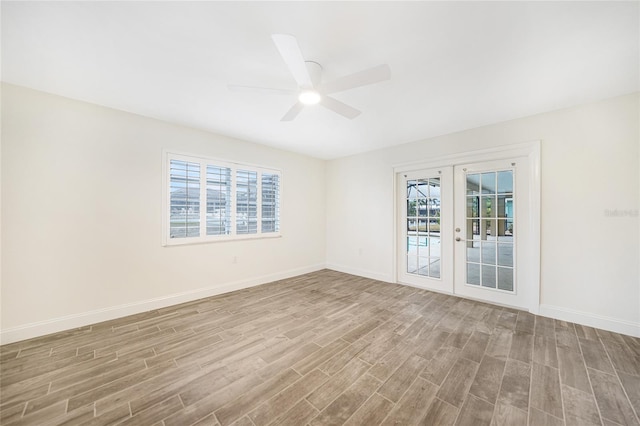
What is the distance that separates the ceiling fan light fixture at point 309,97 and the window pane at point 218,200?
7.70 ft

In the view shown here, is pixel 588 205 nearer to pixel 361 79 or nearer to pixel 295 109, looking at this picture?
pixel 361 79

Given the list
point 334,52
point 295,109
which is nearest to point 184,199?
point 295,109

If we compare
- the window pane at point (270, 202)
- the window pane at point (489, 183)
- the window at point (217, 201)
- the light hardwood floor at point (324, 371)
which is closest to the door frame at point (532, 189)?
the window pane at point (489, 183)

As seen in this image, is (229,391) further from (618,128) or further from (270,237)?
(618,128)

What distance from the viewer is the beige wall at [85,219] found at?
247 centimetres

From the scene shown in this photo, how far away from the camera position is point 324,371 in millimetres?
2012

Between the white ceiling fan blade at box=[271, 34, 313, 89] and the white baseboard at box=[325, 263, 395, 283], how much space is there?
3798mm

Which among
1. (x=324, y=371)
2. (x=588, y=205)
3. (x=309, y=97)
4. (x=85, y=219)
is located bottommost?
(x=324, y=371)

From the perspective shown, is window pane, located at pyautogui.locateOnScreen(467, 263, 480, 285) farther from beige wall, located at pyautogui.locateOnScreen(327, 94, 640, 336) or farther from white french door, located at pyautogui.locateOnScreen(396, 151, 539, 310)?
beige wall, located at pyautogui.locateOnScreen(327, 94, 640, 336)

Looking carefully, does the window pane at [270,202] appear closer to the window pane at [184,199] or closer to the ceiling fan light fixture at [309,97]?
the window pane at [184,199]

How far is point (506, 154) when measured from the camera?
3377 millimetres

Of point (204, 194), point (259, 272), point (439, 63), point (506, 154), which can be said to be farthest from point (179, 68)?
point (506, 154)

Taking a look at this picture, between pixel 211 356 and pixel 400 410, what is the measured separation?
169 cm

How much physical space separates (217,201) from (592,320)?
17.3 feet
